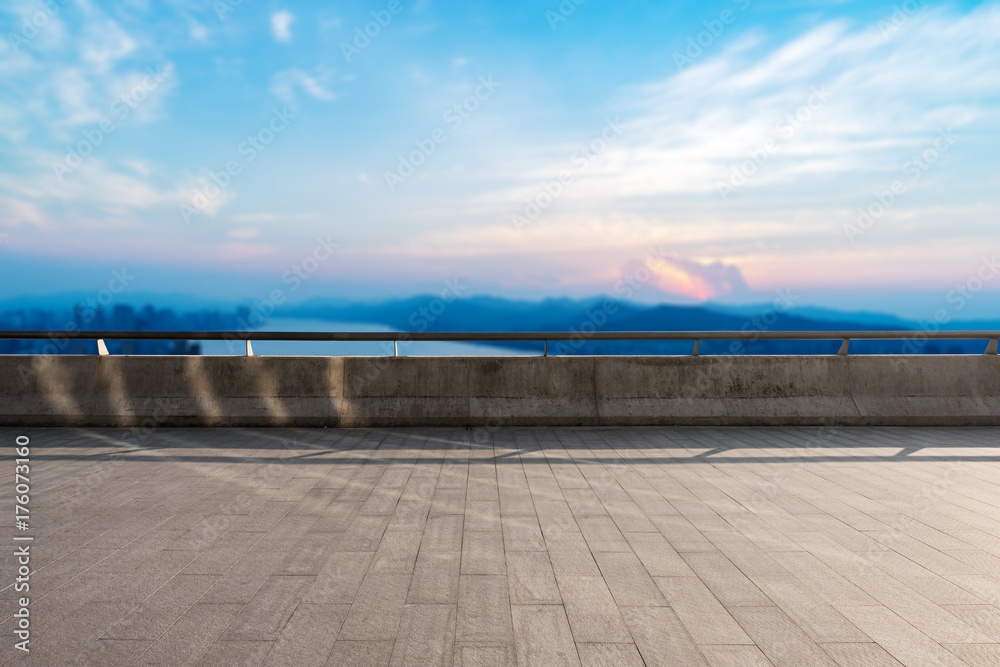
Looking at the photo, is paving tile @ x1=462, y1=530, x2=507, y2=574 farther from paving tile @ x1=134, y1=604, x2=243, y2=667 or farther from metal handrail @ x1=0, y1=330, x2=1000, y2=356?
metal handrail @ x1=0, y1=330, x2=1000, y2=356

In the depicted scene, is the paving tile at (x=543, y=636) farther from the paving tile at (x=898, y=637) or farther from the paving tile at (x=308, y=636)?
the paving tile at (x=898, y=637)

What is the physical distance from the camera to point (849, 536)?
500cm

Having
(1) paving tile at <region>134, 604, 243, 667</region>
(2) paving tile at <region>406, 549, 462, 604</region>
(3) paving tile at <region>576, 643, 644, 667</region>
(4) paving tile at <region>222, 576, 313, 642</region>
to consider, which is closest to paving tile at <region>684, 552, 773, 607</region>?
(3) paving tile at <region>576, 643, 644, 667</region>

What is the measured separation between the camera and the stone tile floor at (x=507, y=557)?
3330mm

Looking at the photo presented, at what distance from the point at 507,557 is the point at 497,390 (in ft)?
18.5

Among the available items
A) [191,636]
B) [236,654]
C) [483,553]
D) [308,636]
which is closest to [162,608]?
[191,636]

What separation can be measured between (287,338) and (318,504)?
437 cm

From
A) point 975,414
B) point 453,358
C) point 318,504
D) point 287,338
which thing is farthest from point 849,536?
point 287,338

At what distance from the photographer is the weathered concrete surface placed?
9867 millimetres

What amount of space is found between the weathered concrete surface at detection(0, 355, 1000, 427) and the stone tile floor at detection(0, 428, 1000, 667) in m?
1.82

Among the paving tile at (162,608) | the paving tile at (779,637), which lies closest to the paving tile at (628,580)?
the paving tile at (779,637)

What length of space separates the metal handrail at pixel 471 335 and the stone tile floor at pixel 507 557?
6.93 ft

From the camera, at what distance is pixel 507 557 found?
14.8 feet

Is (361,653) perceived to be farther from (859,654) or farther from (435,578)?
(859,654)
